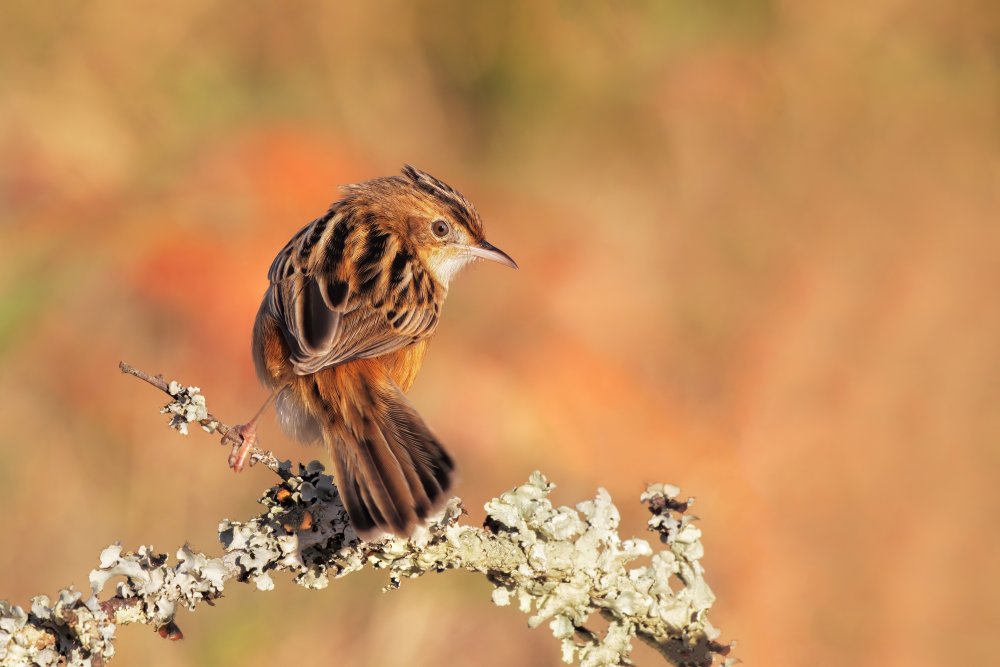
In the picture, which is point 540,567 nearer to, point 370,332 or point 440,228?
point 370,332

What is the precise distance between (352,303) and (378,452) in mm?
806

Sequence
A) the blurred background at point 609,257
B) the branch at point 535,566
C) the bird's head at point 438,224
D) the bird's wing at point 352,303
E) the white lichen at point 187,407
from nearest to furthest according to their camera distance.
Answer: the branch at point 535,566, the white lichen at point 187,407, the bird's wing at point 352,303, the bird's head at point 438,224, the blurred background at point 609,257

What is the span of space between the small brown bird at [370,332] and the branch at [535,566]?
0.14m

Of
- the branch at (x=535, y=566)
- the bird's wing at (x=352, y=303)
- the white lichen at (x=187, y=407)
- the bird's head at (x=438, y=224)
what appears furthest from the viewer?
the bird's head at (x=438, y=224)

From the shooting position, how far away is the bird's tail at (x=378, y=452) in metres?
2.49

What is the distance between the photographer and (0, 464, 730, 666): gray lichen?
92.0 inches

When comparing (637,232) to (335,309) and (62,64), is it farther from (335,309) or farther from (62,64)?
(62,64)

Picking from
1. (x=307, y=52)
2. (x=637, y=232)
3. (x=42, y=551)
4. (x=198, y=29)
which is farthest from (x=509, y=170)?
(x=42, y=551)

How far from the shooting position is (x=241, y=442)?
3.01 meters

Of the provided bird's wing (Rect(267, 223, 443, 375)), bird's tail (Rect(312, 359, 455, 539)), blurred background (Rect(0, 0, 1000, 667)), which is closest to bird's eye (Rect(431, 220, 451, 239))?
bird's wing (Rect(267, 223, 443, 375))

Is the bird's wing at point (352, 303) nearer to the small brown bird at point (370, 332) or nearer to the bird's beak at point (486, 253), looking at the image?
the small brown bird at point (370, 332)

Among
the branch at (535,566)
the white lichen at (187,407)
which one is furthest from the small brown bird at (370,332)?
the white lichen at (187,407)

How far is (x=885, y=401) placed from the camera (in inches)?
195

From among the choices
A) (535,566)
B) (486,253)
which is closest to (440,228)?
(486,253)
